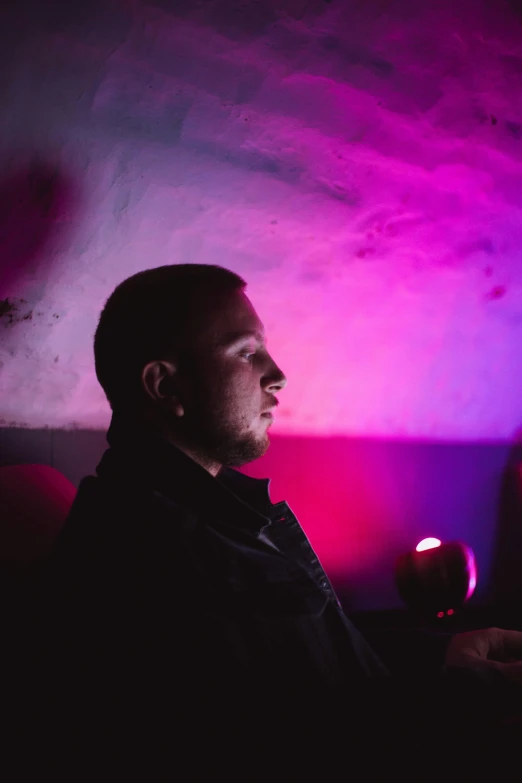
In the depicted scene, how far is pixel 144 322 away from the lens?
117 cm

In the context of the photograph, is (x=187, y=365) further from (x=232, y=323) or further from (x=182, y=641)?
(x=182, y=641)

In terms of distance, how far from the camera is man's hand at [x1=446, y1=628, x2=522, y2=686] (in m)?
1.13

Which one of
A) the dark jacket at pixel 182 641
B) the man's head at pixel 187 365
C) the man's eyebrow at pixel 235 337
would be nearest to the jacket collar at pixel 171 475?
the dark jacket at pixel 182 641

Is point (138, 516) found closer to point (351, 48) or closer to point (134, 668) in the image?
point (134, 668)

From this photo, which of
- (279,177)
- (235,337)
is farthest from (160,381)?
(279,177)

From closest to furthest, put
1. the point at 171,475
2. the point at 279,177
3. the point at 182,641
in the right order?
the point at 182,641, the point at 171,475, the point at 279,177

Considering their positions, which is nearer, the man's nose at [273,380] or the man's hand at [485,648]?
the man's hand at [485,648]

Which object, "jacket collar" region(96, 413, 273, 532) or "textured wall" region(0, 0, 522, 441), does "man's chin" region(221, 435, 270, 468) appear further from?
"textured wall" region(0, 0, 522, 441)

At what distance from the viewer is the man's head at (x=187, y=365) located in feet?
3.80

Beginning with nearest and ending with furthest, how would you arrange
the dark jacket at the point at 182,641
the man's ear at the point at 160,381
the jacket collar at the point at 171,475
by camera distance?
the dark jacket at the point at 182,641
the jacket collar at the point at 171,475
the man's ear at the point at 160,381

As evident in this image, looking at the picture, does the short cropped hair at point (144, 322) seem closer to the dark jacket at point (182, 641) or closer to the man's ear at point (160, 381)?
the man's ear at point (160, 381)

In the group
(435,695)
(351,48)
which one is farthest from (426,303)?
(435,695)

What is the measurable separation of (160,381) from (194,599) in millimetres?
468

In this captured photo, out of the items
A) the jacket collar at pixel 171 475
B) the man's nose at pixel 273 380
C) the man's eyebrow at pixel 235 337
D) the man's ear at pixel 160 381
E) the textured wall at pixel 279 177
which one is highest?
the textured wall at pixel 279 177
